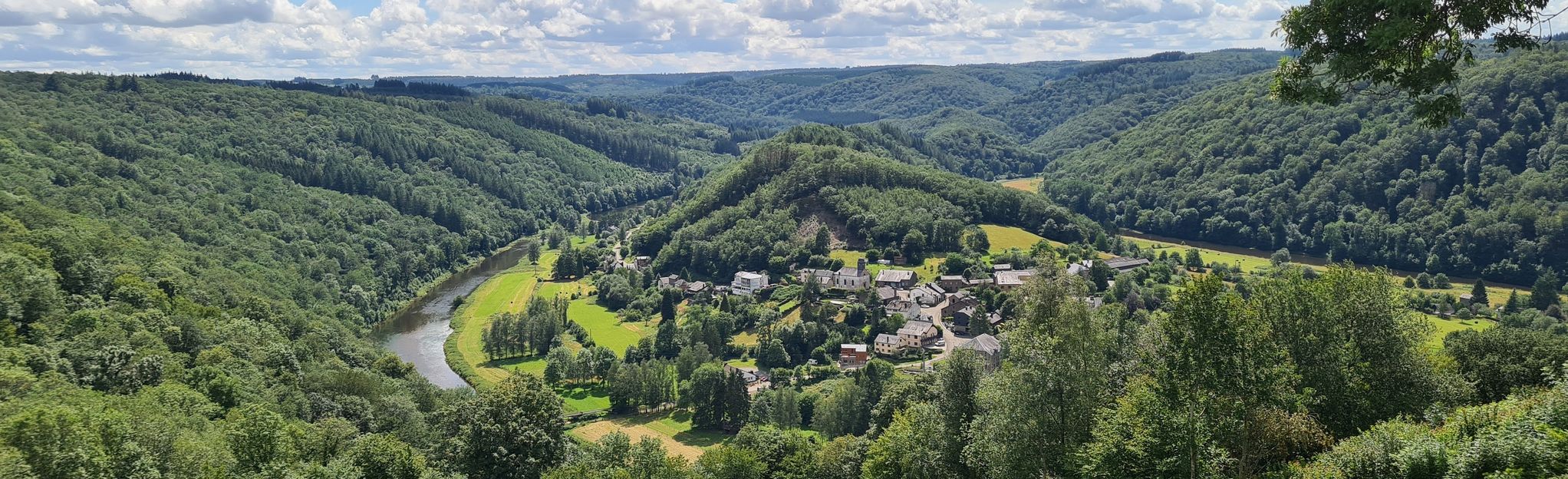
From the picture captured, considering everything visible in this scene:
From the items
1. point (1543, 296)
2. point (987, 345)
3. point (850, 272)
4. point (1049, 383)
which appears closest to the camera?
point (1049, 383)

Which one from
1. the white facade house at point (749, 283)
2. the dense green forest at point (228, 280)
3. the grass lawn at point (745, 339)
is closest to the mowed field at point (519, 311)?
the dense green forest at point (228, 280)

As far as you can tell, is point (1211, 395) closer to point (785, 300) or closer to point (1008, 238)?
point (785, 300)

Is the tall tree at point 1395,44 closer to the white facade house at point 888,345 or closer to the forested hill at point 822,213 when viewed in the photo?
the white facade house at point 888,345

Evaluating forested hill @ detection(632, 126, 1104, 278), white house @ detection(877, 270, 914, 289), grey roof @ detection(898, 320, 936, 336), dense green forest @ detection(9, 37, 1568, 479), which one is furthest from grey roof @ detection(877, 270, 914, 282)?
grey roof @ detection(898, 320, 936, 336)

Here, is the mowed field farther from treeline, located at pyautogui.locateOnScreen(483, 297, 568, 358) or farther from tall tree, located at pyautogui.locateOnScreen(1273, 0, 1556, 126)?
tall tree, located at pyautogui.locateOnScreen(1273, 0, 1556, 126)

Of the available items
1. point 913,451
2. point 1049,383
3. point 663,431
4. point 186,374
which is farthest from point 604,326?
point 1049,383
